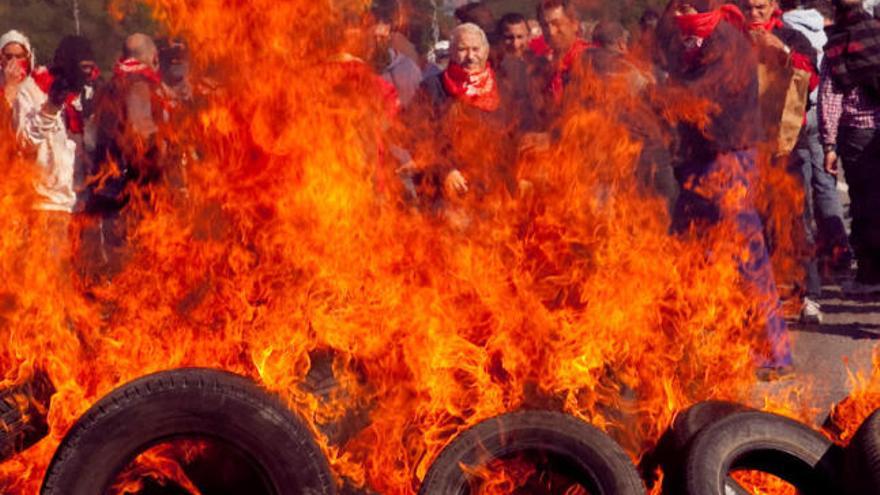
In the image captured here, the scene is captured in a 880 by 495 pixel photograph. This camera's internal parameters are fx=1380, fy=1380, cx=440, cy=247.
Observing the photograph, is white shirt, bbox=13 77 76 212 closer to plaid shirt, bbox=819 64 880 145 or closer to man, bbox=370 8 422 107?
man, bbox=370 8 422 107

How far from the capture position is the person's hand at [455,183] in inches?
364

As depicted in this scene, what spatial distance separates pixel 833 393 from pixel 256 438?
13.9 feet

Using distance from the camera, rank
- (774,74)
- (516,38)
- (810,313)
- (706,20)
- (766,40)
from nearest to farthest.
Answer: (706,20)
(766,40)
(774,74)
(516,38)
(810,313)

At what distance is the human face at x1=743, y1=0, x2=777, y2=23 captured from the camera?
10641 millimetres

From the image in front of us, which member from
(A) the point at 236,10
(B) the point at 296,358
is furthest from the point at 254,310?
(A) the point at 236,10

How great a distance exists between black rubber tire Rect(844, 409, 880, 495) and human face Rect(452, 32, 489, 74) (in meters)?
4.16

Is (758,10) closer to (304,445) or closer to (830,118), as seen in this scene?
(830,118)

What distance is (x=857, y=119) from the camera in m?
11.8

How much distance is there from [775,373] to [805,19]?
4.57 m

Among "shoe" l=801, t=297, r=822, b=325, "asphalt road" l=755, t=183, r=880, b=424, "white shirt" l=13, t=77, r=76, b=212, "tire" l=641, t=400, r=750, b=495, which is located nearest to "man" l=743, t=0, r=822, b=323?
"shoe" l=801, t=297, r=822, b=325

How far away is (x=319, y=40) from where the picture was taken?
866 centimetres

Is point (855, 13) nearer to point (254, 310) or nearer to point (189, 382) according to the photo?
point (254, 310)

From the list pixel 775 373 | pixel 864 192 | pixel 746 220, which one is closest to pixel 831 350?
pixel 775 373

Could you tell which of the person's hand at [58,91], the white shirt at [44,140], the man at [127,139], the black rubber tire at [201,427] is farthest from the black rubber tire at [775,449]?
the person's hand at [58,91]
